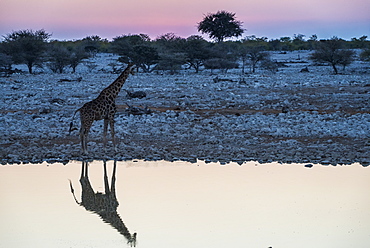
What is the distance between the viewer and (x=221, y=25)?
6150cm

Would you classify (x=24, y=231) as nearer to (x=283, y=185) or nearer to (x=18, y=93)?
(x=283, y=185)

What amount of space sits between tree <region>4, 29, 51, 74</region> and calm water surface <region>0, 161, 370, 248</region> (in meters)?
29.6

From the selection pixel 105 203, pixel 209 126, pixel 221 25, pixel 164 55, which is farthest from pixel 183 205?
pixel 221 25

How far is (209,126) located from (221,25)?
4765 centimetres

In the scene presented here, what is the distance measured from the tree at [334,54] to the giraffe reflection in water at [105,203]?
28.2 m

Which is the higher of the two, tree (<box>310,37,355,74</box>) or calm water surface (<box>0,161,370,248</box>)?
tree (<box>310,37,355,74</box>)

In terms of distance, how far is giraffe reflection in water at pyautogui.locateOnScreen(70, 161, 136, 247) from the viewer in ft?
25.0

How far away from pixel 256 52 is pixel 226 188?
105 ft

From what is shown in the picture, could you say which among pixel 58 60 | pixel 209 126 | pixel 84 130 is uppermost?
pixel 58 60

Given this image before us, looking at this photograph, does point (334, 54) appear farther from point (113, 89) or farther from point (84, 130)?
point (84, 130)

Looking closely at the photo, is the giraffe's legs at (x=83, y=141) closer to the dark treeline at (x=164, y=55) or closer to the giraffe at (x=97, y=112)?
the giraffe at (x=97, y=112)

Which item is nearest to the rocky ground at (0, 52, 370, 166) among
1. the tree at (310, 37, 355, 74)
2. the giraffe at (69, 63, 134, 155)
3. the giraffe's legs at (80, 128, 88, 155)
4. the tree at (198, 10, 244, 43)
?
the giraffe's legs at (80, 128, 88, 155)

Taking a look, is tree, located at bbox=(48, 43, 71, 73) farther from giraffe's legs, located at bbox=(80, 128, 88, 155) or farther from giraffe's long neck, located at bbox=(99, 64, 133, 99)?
giraffe's legs, located at bbox=(80, 128, 88, 155)

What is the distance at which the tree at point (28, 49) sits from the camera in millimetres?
39812
